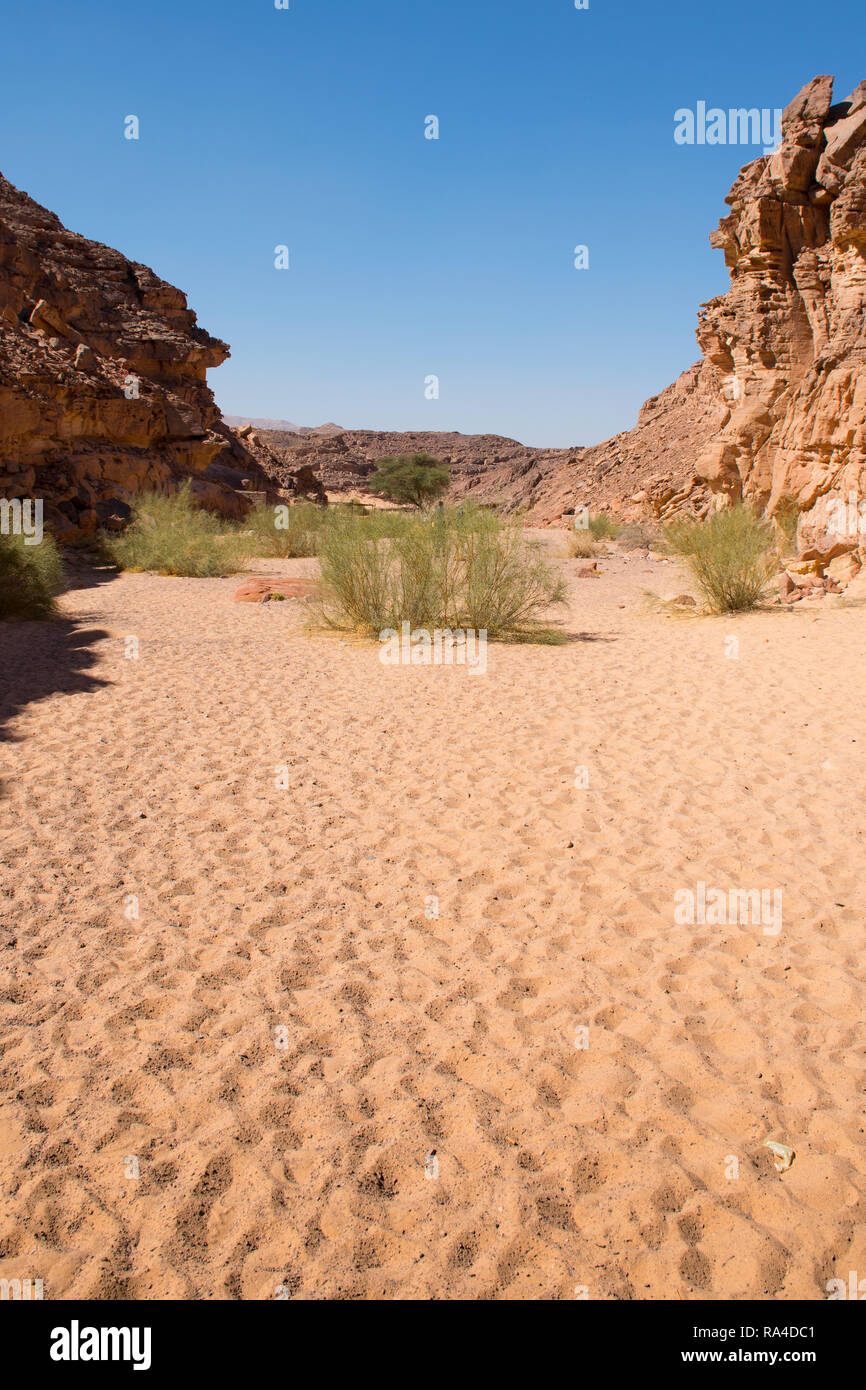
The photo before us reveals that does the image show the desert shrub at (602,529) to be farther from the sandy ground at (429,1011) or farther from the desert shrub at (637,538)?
Result: the sandy ground at (429,1011)

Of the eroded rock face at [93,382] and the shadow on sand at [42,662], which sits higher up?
the eroded rock face at [93,382]

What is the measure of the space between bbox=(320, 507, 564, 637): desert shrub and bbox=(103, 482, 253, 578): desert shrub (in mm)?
7021

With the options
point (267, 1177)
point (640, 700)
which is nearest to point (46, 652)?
point (640, 700)

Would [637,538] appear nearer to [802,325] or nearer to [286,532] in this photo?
[802,325]

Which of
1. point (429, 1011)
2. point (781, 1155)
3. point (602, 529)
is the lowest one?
point (781, 1155)

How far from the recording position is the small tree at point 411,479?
4153 cm

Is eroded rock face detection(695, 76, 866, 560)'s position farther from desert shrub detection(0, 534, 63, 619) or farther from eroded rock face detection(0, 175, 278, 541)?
eroded rock face detection(0, 175, 278, 541)

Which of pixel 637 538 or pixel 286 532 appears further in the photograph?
pixel 637 538

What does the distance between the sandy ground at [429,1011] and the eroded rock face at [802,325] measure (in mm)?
9299

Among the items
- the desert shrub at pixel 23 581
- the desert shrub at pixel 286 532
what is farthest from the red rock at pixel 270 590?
the desert shrub at pixel 286 532

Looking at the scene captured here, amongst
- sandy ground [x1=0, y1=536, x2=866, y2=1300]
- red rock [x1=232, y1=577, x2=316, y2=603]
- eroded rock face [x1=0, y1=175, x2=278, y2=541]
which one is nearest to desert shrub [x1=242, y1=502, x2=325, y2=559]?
eroded rock face [x1=0, y1=175, x2=278, y2=541]

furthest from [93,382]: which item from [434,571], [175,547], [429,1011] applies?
[429,1011]

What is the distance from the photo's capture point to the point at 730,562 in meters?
11.4

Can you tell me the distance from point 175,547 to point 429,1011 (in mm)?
15455
